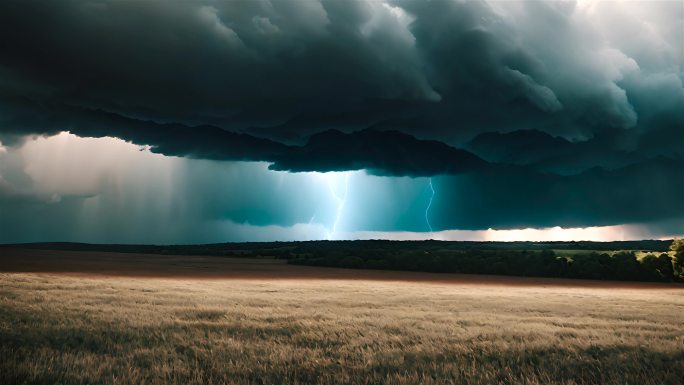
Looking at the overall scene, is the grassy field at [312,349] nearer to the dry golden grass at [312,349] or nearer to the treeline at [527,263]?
the dry golden grass at [312,349]

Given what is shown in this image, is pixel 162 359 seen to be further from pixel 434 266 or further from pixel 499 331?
pixel 434 266

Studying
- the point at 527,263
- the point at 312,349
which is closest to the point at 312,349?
the point at 312,349

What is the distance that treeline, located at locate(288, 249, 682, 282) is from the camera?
274 feet

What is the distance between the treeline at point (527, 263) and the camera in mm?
83562

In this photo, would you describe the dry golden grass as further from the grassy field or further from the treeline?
the treeline

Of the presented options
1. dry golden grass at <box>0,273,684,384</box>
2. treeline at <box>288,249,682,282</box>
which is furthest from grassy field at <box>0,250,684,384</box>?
treeline at <box>288,249,682,282</box>

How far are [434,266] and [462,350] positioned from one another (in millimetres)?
92295

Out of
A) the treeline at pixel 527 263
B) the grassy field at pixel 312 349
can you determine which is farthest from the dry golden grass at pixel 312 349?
the treeline at pixel 527 263

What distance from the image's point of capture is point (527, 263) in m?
96.2

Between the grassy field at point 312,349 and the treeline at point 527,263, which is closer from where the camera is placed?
the grassy field at point 312,349

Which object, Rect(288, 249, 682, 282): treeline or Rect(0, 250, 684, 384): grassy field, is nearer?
Rect(0, 250, 684, 384): grassy field

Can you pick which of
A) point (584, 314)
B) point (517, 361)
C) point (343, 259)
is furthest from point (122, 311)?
point (343, 259)

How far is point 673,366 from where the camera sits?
12.1m

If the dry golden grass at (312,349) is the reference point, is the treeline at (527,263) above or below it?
above
